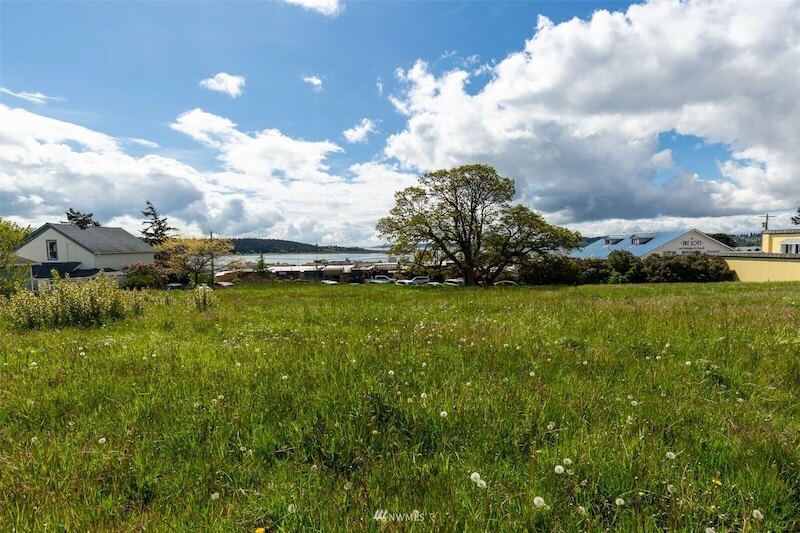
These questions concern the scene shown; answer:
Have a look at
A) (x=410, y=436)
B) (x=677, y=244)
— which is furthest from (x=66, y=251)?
(x=677, y=244)

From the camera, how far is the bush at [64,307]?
33.8 ft

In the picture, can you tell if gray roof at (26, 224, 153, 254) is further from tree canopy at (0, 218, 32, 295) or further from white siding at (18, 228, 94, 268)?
tree canopy at (0, 218, 32, 295)

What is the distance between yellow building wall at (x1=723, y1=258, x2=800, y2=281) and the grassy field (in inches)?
1408

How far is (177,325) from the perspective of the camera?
9898 mm

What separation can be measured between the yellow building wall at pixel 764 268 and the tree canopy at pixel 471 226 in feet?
51.9

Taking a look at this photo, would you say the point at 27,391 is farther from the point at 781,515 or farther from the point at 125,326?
the point at 781,515

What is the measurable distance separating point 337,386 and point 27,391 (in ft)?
12.3

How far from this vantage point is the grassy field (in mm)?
2561

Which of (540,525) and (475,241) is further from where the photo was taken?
(475,241)

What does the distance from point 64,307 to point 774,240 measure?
75.1 meters

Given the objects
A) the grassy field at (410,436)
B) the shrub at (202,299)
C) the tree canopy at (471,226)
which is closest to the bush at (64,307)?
the shrub at (202,299)

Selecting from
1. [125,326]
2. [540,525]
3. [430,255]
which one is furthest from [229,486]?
[430,255]

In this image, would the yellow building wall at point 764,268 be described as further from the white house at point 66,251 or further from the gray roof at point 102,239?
the gray roof at point 102,239

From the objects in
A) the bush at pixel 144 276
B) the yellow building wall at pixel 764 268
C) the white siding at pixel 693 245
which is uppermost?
the white siding at pixel 693 245
